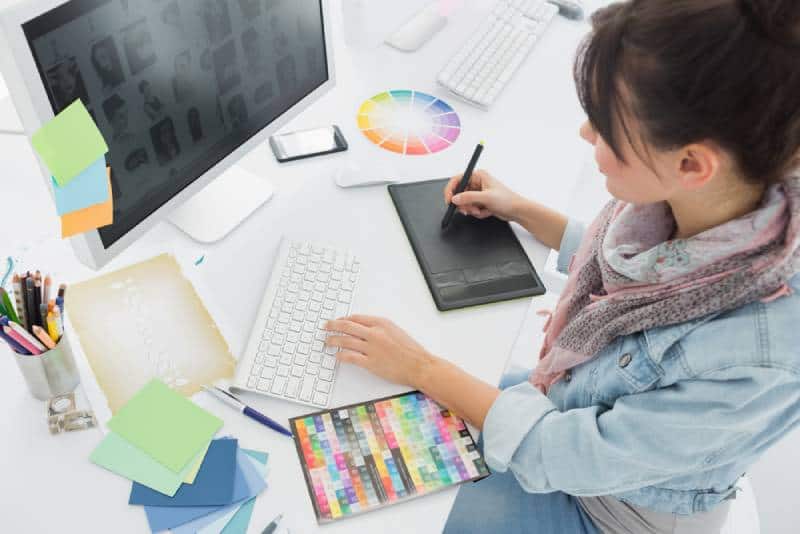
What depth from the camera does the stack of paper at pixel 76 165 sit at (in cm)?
67

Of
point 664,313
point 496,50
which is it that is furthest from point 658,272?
point 496,50

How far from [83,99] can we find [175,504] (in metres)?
0.43

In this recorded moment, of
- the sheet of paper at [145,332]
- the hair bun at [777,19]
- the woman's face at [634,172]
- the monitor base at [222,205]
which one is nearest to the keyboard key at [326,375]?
the sheet of paper at [145,332]

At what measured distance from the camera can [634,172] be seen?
73 centimetres

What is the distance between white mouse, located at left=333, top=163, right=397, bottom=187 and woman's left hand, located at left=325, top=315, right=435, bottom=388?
0.93 ft

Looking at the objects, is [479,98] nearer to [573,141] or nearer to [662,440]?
[573,141]

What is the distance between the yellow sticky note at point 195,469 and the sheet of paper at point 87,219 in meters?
0.27

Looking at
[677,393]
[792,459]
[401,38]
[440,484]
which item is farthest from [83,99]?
[792,459]

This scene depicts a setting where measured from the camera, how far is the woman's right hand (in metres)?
1.05

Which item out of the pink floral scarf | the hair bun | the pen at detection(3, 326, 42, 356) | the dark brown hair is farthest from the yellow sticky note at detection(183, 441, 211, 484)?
the hair bun

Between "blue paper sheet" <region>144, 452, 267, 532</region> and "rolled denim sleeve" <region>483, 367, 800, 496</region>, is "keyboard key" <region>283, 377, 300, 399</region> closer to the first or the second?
"blue paper sheet" <region>144, 452, 267, 532</region>

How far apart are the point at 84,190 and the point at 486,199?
575mm

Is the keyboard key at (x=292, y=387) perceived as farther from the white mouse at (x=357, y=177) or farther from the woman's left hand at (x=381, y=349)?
the white mouse at (x=357, y=177)

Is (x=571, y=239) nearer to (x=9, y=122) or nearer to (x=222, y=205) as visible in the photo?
(x=222, y=205)
